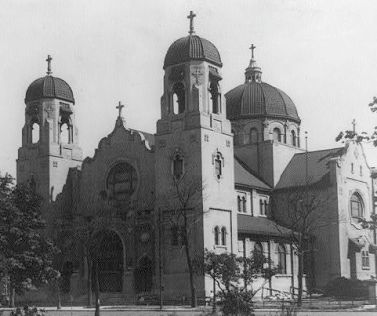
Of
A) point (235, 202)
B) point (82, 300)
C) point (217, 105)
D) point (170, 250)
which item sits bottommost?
point (82, 300)

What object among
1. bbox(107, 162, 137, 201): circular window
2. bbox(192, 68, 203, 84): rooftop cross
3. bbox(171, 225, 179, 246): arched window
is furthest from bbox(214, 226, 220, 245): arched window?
bbox(192, 68, 203, 84): rooftop cross

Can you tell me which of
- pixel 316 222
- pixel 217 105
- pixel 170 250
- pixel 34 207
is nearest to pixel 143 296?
pixel 170 250

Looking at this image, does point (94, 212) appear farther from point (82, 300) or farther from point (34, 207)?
point (34, 207)

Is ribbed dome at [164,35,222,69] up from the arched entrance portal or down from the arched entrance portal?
up

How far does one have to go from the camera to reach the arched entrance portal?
199 feet

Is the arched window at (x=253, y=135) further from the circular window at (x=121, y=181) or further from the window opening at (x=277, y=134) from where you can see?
the circular window at (x=121, y=181)

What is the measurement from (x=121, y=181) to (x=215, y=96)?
10844 millimetres

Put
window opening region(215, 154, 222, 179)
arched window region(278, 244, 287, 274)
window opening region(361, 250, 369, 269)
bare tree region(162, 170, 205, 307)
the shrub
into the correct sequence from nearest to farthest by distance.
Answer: bare tree region(162, 170, 205, 307) < window opening region(215, 154, 222, 179) < the shrub < arched window region(278, 244, 287, 274) < window opening region(361, 250, 369, 269)

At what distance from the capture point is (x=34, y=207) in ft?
102

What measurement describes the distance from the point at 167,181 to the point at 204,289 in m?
8.77

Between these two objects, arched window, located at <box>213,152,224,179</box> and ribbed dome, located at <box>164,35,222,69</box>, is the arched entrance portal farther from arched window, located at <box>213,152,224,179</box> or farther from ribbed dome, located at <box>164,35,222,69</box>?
A: ribbed dome, located at <box>164,35,222,69</box>

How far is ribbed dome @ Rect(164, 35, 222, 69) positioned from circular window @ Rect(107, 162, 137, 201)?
938cm

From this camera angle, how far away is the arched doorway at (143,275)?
58.9 m

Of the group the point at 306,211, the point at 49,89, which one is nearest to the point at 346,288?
the point at 306,211
